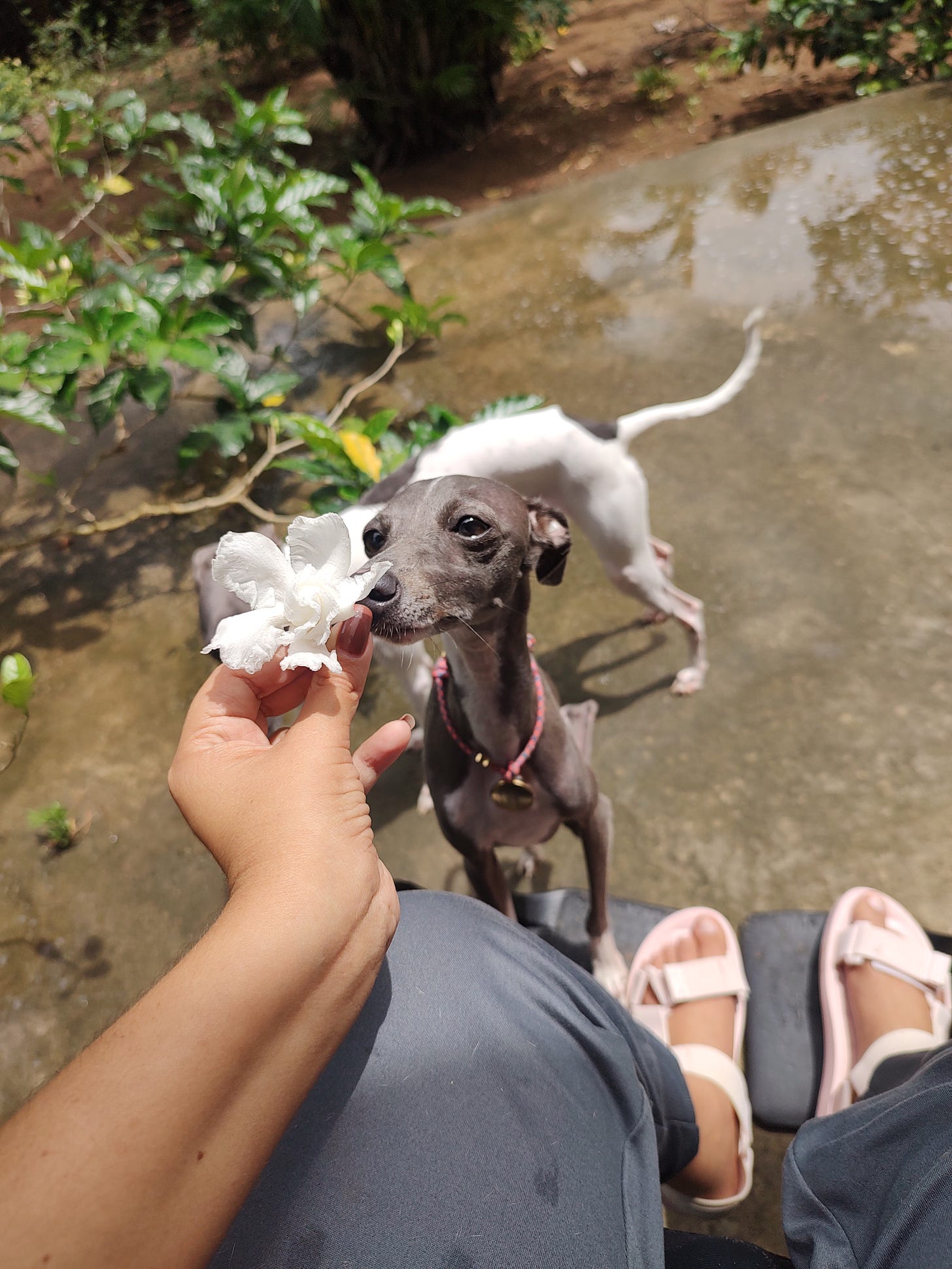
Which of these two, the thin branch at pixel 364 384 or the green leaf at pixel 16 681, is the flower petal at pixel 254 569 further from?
the thin branch at pixel 364 384

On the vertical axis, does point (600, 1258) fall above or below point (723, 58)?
below

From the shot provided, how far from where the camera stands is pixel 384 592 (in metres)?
1.32

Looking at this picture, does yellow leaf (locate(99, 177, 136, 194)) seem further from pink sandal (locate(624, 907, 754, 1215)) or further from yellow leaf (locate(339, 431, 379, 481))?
pink sandal (locate(624, 907, 754, 1215))

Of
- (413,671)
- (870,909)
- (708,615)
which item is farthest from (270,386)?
(870,909)

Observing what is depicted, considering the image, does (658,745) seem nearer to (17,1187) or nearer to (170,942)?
(170,942)

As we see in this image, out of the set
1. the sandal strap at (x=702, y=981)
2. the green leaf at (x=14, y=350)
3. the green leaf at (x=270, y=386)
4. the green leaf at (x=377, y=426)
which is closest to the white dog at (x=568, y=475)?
the green leaf at (x=377, y=426)

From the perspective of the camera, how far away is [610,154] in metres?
6.46

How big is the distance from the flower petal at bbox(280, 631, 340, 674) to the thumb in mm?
24

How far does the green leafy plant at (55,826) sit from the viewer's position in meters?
2.51

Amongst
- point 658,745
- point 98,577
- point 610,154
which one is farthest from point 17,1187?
point 610,154

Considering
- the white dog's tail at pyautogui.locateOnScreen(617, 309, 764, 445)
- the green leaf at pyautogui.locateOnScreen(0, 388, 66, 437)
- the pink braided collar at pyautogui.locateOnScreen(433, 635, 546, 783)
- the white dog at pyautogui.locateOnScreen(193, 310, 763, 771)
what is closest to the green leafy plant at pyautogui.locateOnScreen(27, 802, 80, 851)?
the white dog at pyautogui.locateOnScreen(193, 310, 763, 771)

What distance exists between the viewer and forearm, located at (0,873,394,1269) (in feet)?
2.03

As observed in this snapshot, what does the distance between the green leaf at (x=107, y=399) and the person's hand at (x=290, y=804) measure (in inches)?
93.6

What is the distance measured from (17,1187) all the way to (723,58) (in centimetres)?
885
